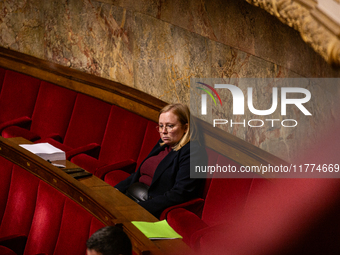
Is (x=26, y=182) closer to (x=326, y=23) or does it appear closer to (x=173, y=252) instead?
(x=173, y=252)

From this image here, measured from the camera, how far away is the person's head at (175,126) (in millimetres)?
940

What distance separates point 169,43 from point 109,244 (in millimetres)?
817

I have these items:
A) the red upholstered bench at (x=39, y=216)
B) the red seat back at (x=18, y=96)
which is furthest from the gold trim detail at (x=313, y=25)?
the red seat back at (x=18, y=96)

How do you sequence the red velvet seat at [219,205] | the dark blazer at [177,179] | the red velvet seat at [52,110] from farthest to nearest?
1. the red velvet seat at [52,110]
2. the dark blazer at [177,179]
3. the red velvet seat at [219,205]

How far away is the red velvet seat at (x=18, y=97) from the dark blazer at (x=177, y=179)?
75 centimetres

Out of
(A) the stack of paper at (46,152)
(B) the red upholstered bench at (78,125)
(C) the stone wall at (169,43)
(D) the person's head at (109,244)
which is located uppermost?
(C) the stone wall at (169,43)

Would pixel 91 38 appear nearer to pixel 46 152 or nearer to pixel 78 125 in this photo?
pixel 78 125

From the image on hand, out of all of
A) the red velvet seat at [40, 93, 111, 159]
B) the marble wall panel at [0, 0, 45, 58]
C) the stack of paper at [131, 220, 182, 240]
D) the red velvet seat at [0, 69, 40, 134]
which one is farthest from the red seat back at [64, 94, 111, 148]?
the stack of paper at [131, 220, 182, 240]

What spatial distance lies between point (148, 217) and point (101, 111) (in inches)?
27.7

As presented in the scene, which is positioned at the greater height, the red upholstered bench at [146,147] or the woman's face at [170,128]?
the woman's face at [170,128]

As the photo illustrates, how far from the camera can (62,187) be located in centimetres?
71

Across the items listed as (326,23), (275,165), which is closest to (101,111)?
(275,165)

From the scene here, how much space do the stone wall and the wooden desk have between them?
383 mm

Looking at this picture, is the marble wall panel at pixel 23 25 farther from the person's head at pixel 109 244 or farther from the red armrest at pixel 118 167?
the person's head at pixel 109 244
